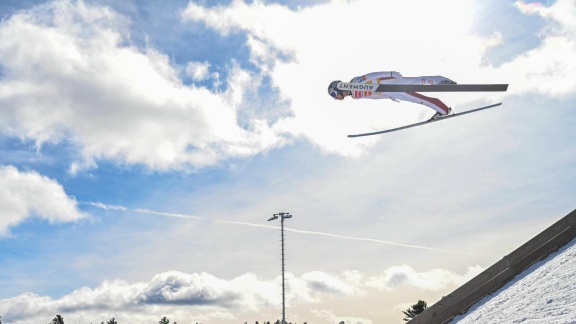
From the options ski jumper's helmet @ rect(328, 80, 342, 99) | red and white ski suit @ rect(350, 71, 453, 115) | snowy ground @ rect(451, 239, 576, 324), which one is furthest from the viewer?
ski jumper's helmet @ rect(328, 80, 342, 99)

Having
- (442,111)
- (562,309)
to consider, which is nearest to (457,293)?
(562,309)

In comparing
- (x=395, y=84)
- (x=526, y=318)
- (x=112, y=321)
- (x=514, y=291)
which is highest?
(x=112, y=321)

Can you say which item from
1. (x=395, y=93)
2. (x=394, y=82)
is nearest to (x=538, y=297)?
(x=394, y=82)

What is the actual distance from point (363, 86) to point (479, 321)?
1177 cm

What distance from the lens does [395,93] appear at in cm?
2002

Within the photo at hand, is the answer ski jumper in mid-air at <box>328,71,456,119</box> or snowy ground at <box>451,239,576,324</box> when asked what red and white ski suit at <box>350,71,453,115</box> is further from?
snowy ground at <box>451,239,576,324</box>

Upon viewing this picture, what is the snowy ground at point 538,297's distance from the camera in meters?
8.03

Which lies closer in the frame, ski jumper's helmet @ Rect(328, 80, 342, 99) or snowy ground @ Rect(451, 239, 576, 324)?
snowy ground @ Rect(451, 239, 576, 324)

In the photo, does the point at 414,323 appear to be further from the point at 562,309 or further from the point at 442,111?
the point at 442,111

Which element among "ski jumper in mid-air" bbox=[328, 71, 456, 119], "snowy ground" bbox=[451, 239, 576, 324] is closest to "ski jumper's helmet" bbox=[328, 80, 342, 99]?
"ski jumper in mid-air" bbox=[328, 71, 456, 119]

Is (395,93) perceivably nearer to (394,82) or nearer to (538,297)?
(394,82)

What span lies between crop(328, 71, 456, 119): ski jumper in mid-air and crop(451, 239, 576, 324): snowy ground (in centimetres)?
912

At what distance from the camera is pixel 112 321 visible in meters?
82.8

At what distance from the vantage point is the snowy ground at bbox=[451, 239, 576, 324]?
8.03 m
